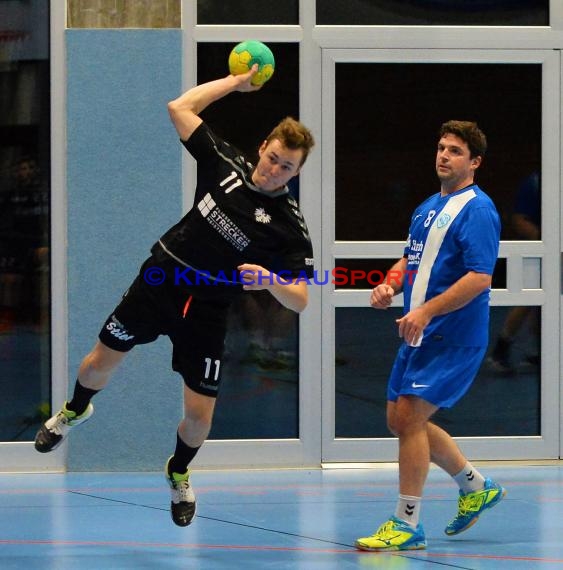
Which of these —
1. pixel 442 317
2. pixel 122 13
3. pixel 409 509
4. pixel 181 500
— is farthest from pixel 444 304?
pixel 122 13

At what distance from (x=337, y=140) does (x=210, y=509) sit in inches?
106

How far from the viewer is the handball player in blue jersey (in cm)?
599

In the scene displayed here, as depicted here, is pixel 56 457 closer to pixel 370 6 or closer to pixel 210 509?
pixel 210 509

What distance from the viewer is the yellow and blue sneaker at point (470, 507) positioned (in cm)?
638

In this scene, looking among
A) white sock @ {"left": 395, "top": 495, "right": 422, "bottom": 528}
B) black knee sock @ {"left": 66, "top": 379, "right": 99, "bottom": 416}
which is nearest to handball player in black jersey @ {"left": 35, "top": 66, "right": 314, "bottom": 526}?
black knee sock @ {"left": 66, "top": 379, "right": 99, "bottom": 416}

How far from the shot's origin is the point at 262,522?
22.2 ft

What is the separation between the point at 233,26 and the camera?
8.20 meters

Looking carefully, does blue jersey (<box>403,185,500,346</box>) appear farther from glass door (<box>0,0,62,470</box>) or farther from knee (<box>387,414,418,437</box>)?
glass door (<box>0,0,62,470</box>)

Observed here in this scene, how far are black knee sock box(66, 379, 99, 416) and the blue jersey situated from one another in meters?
1.68

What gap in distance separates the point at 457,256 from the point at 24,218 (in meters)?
3.34

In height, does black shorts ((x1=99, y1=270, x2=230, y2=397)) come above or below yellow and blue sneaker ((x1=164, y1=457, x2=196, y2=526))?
above

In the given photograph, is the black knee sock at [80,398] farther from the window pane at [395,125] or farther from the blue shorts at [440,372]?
the window pane at [395,125]

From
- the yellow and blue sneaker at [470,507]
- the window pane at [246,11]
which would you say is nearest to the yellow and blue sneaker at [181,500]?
the yellow and blue sneaker at [470,507]

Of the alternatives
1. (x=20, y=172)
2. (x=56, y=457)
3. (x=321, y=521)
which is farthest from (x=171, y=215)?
(x=321, y=521)
